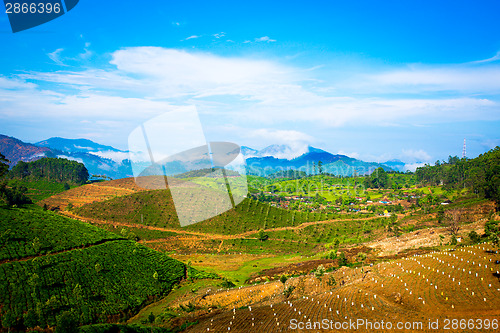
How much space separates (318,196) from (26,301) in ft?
317

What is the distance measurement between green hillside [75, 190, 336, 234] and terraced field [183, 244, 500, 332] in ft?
104

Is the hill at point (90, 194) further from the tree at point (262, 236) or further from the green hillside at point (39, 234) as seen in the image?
the green hillside at point (39, 234)

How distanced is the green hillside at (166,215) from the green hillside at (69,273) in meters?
26.4

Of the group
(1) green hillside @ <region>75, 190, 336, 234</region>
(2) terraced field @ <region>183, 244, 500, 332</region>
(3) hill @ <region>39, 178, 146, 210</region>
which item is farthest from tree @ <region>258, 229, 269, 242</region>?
(3) hill @ <region>39, 178, 146, 210</region>

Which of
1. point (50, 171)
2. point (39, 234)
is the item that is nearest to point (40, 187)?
point (50, 171)

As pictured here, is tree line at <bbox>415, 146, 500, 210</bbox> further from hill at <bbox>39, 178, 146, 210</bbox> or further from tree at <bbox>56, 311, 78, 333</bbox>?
hill at <bbox>39, 178, 146, 210</bbox>

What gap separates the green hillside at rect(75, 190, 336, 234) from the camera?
186ft

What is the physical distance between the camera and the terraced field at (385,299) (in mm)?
16109

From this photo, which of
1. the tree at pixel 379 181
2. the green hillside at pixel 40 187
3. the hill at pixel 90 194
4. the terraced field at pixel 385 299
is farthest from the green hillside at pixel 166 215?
the tree at pixel 379 181

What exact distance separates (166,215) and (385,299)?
46.7m

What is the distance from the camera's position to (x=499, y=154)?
7244 centimetres

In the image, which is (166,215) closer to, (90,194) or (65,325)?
(90,194)

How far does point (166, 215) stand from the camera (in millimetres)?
58344

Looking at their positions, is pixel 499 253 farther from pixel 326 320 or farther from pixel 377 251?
pixel 326 320
